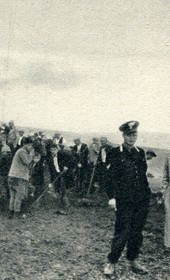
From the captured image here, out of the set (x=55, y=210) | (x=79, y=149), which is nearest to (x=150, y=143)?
(x=79, y=149)

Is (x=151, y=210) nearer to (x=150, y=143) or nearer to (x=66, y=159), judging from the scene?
(x=66, y=159)

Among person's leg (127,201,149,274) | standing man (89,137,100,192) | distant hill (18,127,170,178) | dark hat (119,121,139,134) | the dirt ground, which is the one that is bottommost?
the dirt ground

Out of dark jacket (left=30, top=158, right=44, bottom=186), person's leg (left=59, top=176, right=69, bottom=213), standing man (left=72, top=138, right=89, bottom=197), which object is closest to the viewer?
person's leg (left=59, top=176, right=69, bottom=213)

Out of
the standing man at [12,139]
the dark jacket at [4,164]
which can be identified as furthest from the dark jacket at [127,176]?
the standing man at [12,139]

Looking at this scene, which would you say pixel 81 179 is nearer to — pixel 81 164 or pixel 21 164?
pixel 81 164

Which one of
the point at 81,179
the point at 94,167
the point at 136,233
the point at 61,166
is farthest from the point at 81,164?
the point at 136,233

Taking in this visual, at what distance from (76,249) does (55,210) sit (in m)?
3.13

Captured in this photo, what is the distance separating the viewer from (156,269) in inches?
226

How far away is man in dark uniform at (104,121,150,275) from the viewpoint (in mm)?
5238

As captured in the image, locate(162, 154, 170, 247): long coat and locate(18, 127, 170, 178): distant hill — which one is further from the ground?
locate(18, 127, 170, 178): distant hill

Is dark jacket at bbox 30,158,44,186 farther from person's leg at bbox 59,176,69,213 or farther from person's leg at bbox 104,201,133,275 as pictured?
person's leg at bbox 104,201,133,275

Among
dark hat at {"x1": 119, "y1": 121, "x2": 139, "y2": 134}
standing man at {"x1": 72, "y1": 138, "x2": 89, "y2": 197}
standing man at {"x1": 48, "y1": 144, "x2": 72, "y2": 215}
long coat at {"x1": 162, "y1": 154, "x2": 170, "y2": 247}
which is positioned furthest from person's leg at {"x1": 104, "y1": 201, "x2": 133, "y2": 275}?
standing man at {"x1": 72, "y1": 138, "x2": 89, "y2": 197}

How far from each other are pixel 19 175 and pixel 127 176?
3944 millimetres

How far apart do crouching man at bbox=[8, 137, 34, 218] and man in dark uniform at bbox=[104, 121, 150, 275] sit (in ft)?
12.1
